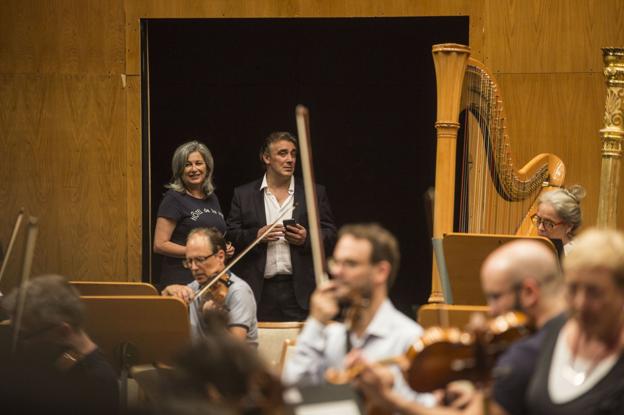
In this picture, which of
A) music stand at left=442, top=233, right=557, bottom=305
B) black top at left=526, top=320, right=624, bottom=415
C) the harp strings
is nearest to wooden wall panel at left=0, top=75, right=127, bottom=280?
the harp strings

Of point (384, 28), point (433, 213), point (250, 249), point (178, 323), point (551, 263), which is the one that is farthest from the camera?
point (384, 28)

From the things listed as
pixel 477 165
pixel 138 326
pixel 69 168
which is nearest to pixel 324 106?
pixel 69 168

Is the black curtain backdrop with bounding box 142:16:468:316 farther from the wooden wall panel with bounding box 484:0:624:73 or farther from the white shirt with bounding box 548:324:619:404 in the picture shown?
the white shirt with bounding box 548:324:619:404

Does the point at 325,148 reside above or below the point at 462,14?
below

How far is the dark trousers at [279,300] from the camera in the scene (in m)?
5.93

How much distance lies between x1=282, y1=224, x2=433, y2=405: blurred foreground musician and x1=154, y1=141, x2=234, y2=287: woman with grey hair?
7.66 ft

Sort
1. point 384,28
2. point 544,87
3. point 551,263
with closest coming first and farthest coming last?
point 551,263
point 544,87
point 384,28

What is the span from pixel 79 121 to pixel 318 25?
159 centimetres

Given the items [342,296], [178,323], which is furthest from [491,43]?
[342,296]

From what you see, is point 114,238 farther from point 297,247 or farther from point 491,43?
point 491,43

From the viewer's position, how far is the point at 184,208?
584cm

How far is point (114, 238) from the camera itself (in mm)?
7266

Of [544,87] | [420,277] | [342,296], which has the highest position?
[544,87]

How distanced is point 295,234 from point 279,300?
365 mm
